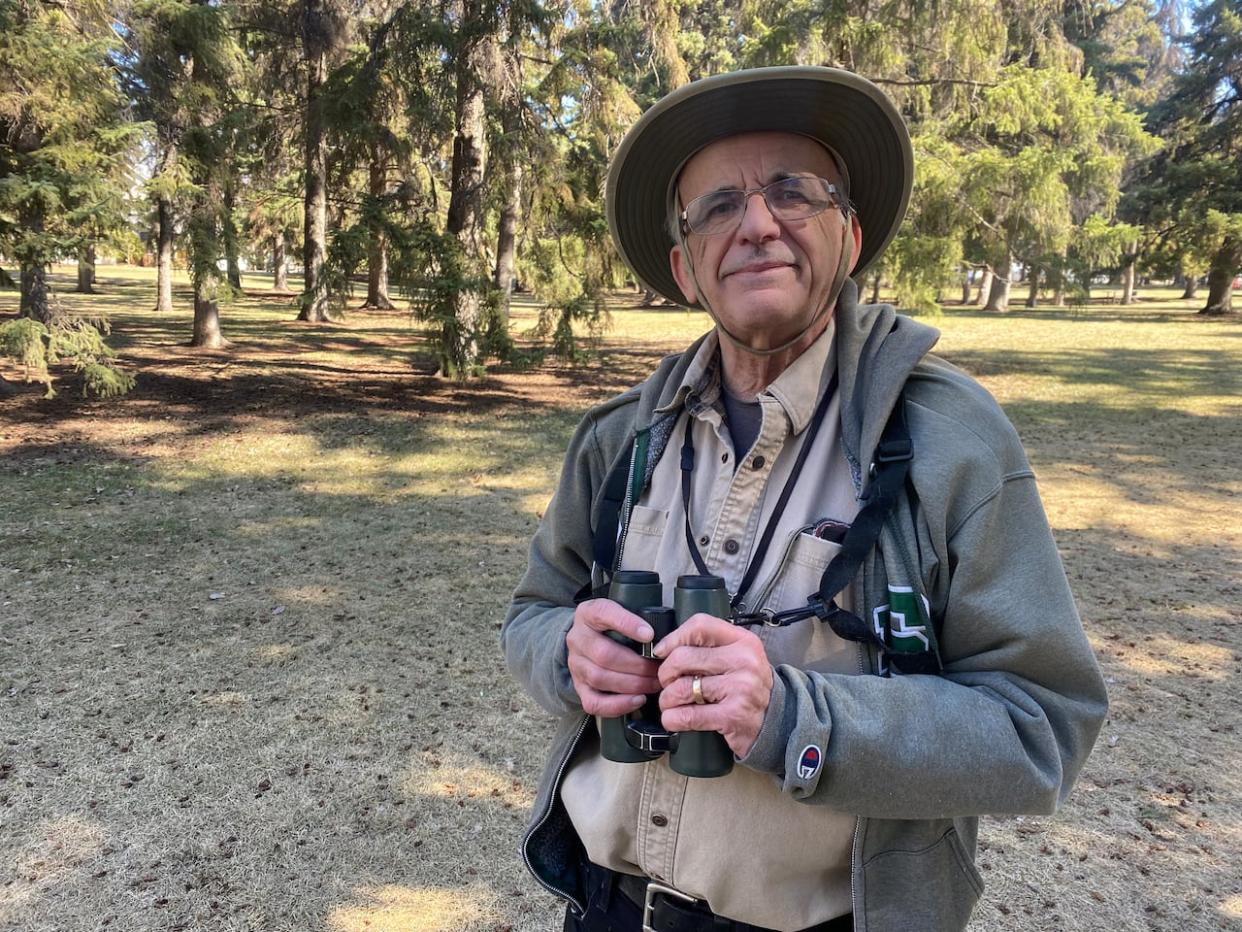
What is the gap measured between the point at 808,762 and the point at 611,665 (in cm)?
29

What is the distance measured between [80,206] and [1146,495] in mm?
10401

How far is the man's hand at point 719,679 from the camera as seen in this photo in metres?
1.07

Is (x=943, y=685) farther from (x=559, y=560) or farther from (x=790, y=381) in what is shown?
(x=559, y=560)

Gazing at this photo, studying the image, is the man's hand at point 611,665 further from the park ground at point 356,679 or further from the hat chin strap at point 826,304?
the park ground at point 356,679

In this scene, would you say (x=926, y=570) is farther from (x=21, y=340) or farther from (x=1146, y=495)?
(x=21, y=340)

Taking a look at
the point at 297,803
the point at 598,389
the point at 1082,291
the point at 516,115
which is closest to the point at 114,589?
the point at 297,803

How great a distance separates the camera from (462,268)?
10852mm

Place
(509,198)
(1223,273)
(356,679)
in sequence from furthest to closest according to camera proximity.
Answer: (1223,273) < (509,198) < (356,679)

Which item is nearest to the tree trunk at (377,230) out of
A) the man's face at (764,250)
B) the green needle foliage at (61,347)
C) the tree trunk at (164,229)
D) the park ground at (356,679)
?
the park ground at (356,679)

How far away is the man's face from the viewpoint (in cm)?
140

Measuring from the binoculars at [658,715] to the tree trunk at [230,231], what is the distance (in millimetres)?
12885

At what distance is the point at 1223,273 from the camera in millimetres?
27234

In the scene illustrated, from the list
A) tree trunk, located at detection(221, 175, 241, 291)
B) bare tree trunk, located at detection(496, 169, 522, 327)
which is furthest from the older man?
tree trunk, located at detection(221, 175, 241, 291)

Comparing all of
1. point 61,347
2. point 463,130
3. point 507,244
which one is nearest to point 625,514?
point 61,347
